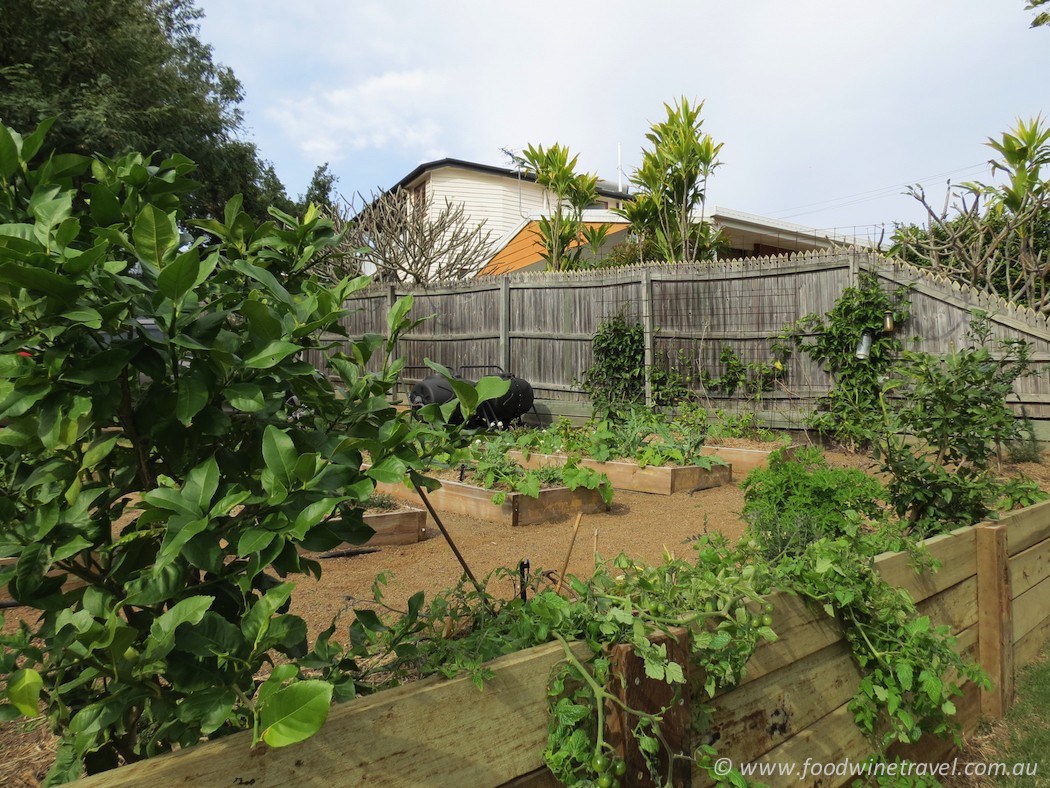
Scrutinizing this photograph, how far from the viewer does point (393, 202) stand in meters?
19.3

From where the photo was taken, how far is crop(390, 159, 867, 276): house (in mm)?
21375

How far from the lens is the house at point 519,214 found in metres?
21.4

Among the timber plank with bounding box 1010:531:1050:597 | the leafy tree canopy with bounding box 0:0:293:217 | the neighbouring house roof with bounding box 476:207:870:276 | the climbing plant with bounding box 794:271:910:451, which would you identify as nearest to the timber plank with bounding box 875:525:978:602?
the timber plank with bounding box 1010:531:1050:597

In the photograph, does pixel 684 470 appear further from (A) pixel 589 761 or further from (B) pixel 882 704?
(A) pixel 589 761

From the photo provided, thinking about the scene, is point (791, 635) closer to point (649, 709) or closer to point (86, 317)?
point (649, 709)

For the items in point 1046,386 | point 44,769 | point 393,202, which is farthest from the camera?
point 393,202

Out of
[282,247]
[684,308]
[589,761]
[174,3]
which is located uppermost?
[174,3]


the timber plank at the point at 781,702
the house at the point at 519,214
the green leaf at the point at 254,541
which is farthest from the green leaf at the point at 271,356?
the house at the point at 519,214

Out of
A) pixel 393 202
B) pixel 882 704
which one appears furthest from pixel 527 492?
pixel 393 202

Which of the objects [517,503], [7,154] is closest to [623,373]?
[517,503]

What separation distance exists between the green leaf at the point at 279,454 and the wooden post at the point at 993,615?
3.17 metres

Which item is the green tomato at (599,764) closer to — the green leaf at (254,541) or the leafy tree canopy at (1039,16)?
the green leaf at (254,541)

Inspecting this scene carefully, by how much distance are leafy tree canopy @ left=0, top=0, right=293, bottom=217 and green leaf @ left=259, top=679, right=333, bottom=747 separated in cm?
1436

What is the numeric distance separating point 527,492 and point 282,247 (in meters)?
4.33
